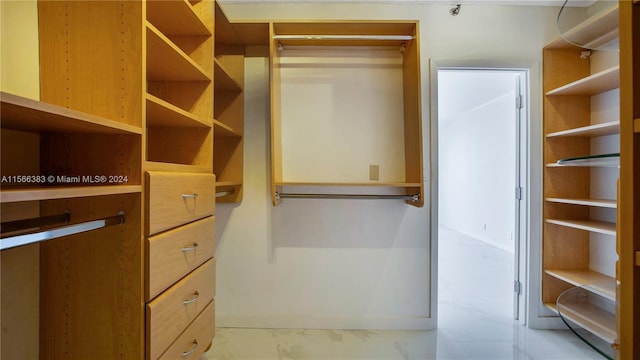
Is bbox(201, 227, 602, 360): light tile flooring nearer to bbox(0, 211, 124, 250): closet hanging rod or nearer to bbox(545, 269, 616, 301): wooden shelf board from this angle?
bbox(545, 269, 616, 301): wooden shelf board

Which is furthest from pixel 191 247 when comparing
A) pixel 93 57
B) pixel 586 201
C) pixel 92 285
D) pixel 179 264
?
pixel 586 201

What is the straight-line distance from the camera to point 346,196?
2012mm

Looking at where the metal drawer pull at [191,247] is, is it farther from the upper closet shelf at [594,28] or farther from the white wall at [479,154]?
the white wall at [479,154]

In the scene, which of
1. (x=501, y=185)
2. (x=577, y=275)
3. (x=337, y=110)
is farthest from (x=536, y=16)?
(x=501, y=185)

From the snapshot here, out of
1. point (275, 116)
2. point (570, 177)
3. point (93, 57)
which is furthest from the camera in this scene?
point (570, 177)

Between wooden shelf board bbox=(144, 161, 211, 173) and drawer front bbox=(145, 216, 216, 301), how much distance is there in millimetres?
258

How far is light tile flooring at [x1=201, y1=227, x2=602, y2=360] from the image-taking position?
74.2 inches

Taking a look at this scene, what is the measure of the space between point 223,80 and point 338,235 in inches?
56.9

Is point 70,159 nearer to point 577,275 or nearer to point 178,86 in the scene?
point 178,86

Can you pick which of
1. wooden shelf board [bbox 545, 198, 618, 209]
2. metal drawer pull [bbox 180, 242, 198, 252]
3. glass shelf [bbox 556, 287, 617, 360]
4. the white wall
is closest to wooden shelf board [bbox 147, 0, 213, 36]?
metal drawer pull [bbox 180, 242, 198, 252]

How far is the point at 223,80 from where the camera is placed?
1.99 m

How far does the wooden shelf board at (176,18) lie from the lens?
1.32 metres

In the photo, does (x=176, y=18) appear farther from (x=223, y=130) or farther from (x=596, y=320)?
(x=596, y=320)

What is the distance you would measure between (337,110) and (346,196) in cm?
71
